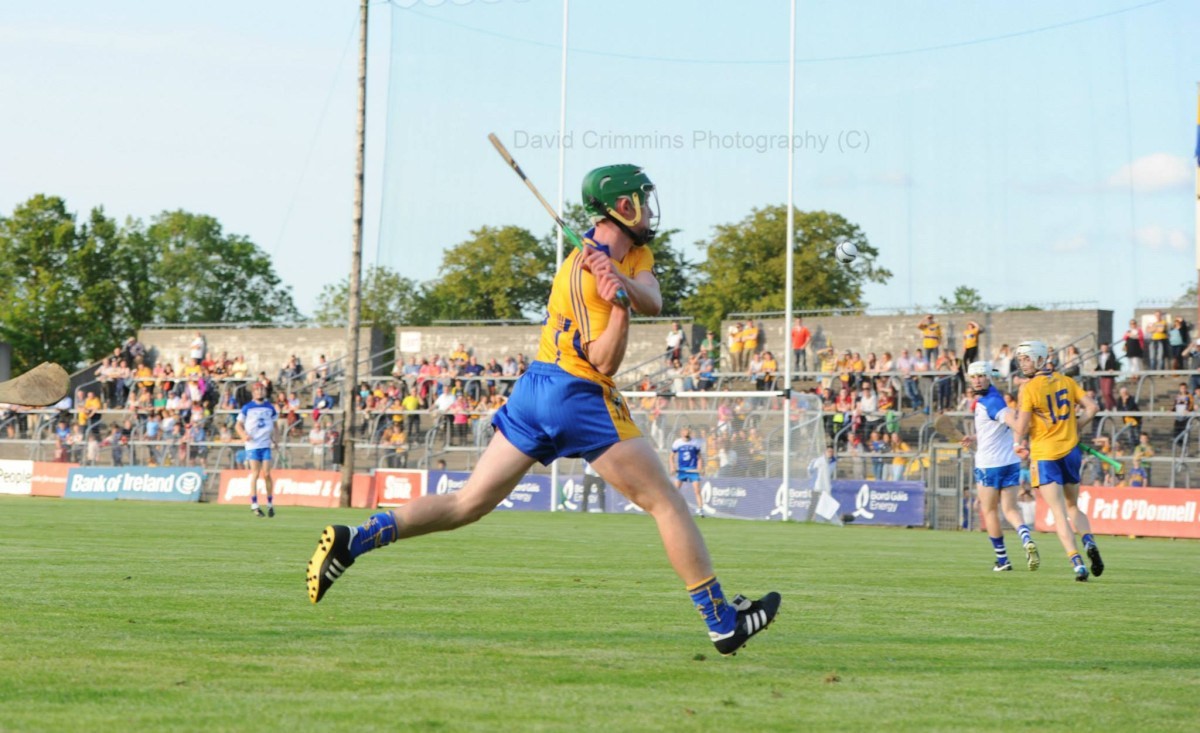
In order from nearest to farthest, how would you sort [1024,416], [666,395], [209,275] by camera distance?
1. [1024,416]
2. [666,395]
3. [209,275]

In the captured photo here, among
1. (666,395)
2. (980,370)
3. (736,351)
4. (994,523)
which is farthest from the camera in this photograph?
(736,351)

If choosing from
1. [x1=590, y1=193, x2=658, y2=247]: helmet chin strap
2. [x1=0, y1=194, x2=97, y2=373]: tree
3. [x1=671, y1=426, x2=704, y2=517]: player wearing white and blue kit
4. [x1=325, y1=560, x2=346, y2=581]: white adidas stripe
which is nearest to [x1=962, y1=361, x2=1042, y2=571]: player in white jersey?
[x1=590, y1=193, x2=658, y2=247]: helmet chin strap

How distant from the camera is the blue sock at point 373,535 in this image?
24.8ft

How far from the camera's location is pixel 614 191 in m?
7.39

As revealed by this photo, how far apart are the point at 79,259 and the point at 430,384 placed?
49.9 m

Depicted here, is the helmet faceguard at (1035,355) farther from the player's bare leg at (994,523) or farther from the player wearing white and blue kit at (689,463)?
the player wearing white and blue kit at (689,463)

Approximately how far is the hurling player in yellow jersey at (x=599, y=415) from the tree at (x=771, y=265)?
223 ft

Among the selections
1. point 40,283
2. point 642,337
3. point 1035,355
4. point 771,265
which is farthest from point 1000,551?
point 40,283

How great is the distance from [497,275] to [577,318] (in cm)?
7110

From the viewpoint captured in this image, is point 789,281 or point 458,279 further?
point 458,279

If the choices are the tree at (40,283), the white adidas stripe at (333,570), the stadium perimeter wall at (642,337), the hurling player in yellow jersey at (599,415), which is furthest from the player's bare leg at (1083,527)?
the tree at (40,283)

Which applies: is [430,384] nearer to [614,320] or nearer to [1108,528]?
[1108,528]

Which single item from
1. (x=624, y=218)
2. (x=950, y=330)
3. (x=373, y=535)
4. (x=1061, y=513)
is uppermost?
(x=950, y=330)

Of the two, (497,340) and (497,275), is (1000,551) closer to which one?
(497,340)
